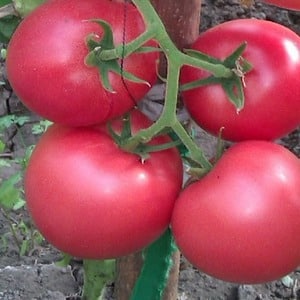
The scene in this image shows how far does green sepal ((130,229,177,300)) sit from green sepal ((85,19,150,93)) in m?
0.27

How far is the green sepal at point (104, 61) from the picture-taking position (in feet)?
2.19

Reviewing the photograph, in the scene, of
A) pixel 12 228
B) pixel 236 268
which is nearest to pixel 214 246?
pixel 236 268

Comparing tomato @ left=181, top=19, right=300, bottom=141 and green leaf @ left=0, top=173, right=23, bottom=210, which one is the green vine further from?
green leaf @ left=0, top=173, right=23, bottom=210

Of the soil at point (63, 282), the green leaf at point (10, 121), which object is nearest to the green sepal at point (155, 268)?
the soil at point (63, 282)

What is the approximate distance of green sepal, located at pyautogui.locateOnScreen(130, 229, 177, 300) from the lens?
902mm

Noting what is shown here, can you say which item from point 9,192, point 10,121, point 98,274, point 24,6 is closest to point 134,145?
point 24,6

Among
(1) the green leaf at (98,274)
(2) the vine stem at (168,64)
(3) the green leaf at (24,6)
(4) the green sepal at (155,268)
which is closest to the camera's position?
(2) the vine stem at (168,64)

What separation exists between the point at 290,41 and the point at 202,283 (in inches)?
39.0

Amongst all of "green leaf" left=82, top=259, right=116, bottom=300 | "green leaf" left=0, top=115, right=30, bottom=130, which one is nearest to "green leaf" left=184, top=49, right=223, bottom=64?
"green leaf" left=82, top=259, right=116, bottom=300

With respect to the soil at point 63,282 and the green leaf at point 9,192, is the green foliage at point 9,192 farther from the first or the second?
the soil at point 63,282

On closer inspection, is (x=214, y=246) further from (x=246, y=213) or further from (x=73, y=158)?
(x=73, y=158)

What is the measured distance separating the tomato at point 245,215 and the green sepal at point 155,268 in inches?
7.9

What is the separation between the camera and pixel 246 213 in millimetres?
667

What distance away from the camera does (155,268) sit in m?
0.93
